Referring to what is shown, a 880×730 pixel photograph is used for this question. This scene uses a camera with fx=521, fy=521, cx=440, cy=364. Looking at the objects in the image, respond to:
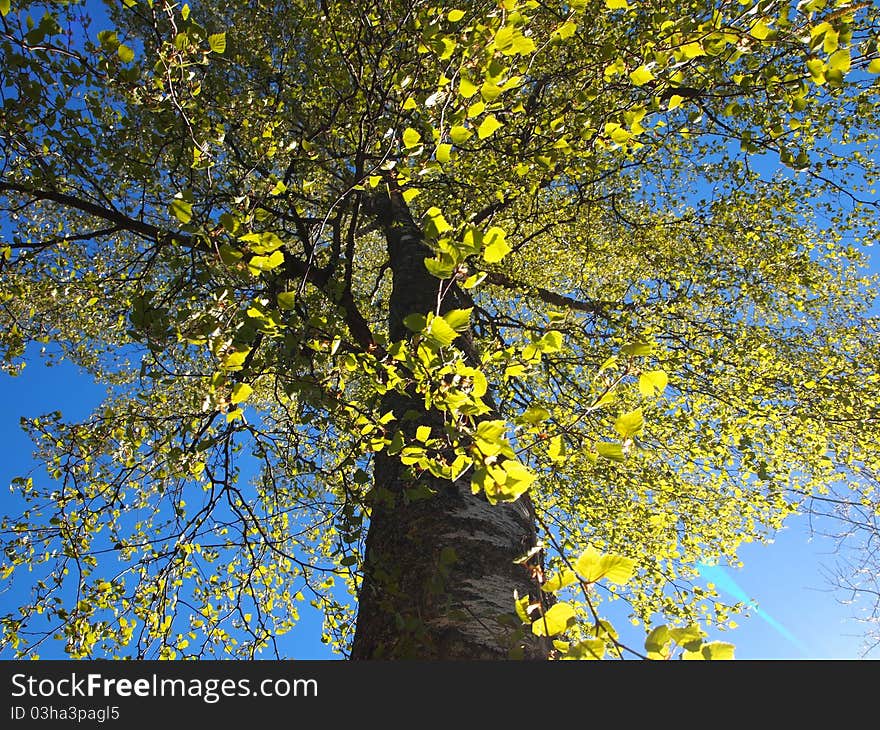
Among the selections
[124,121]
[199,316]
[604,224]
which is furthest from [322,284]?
[604,224]

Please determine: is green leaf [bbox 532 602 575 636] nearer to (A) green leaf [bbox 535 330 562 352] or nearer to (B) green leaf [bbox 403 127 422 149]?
(A) green leaf [bbox 535 330 562 352]

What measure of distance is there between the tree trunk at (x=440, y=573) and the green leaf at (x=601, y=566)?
701 millimetres

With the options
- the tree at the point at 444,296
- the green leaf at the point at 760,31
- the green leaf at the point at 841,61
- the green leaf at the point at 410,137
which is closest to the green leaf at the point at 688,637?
the tree at the point at 444,296

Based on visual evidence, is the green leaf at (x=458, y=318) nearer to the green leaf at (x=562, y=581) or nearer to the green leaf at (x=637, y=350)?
the green leaf at (x=637, y=350)

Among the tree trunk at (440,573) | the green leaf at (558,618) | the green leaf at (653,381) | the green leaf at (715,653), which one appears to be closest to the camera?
the green leaf at (715,653)

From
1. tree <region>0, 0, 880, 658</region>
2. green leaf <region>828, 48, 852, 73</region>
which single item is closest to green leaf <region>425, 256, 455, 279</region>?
tree <region>0, 0, 880, 658</region>

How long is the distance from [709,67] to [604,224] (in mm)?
3403

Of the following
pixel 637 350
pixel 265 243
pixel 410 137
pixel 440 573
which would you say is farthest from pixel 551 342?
pixel 440 573

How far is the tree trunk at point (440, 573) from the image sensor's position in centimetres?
225

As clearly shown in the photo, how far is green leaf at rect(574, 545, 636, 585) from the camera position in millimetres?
1176

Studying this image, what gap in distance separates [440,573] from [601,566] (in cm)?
123

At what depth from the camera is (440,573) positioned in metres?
2.28

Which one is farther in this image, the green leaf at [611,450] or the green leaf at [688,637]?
the green leaf at [611,450]

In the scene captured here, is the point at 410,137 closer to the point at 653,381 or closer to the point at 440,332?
the point at 440,332
